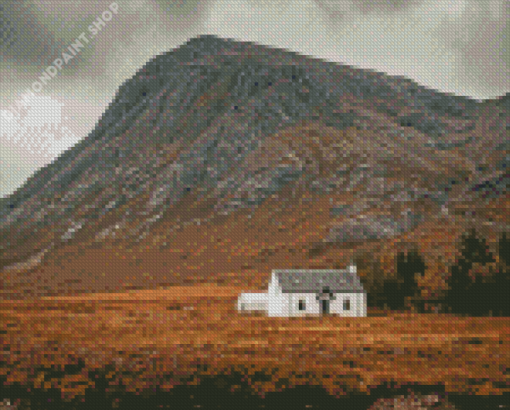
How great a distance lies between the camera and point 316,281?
234 ft

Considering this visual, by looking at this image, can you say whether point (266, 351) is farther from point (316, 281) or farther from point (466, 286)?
point (466, 286)

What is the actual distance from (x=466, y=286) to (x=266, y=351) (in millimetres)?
40782

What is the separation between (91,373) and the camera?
33500mm

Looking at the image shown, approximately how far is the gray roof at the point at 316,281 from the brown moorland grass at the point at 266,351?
4.53m

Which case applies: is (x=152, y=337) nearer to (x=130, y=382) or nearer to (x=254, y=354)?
(x=254, y=354)

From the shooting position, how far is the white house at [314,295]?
228ft

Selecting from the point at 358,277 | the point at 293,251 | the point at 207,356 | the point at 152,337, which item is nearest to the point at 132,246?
the point at 293,251

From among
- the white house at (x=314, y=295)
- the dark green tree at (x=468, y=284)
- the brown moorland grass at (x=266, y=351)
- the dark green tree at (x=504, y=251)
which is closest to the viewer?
the brown moorland grass at (x=266, y=351)

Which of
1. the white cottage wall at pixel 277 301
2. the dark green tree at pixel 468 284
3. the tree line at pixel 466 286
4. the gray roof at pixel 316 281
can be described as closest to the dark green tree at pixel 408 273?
the tree line at pixel 466 286

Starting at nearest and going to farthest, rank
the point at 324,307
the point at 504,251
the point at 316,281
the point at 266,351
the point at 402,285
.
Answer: the point at 266,351
the point at 504,251
the point at 324,307
the point at 316,281
the point at 402,285

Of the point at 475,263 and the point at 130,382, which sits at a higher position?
the point at 475,263

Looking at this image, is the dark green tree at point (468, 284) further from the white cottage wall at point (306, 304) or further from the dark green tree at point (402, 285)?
the white cottage wall at point (306, 304)

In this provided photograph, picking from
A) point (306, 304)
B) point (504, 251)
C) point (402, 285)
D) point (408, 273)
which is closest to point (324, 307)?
point (306, 304)

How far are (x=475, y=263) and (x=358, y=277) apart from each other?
1568cm
